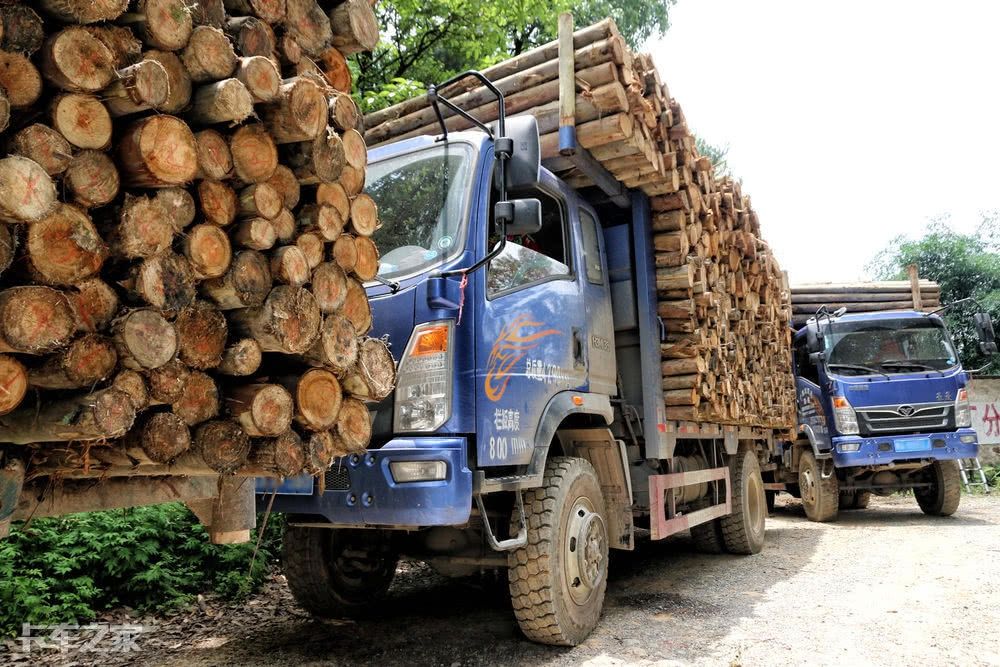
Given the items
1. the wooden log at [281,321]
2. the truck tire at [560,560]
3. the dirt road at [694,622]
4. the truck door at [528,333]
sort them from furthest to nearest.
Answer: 1. the dirt road at [694,622]
2. the truck tire at [560,560]
3. the truck door at [528,333]
4. the wooden log at [281,321]

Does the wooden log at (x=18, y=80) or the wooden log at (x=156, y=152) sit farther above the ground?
the wooden log at (x=18, y=80)

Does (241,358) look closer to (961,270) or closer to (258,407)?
(258,407)

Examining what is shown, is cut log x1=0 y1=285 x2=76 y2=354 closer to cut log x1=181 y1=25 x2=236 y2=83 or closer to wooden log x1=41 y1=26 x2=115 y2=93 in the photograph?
wooden log x1=41 y1=26 x2=115 y2=93

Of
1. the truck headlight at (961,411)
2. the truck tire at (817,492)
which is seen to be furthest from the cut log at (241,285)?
the truck headlight at (961,411)

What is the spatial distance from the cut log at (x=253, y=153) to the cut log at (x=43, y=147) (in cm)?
51

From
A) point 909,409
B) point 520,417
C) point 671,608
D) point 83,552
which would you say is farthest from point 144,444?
point 909,409

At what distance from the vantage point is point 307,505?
353 centimetres

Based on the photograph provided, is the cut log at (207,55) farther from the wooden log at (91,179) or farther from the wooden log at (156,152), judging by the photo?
the wooden log at (91,179)

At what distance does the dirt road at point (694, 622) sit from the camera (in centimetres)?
402

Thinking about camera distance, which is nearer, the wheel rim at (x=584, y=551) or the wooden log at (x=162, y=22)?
the wooden log at (x=162, y=22)

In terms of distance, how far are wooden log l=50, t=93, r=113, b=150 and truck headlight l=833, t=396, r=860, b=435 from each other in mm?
9454

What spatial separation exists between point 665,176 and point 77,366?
4236 millimetres

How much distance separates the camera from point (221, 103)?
2.18 metres

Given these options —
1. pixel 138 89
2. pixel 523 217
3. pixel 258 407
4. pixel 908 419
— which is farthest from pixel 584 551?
pixel 908 419
